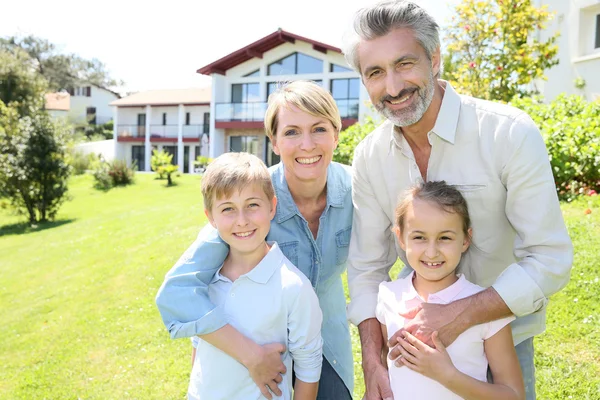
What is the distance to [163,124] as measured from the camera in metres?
42.2

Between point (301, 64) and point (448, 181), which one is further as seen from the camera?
point (301, 64)

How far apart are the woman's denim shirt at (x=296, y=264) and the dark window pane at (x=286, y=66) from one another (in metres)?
27.8

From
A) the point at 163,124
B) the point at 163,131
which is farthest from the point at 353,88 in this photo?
the point at 163,124

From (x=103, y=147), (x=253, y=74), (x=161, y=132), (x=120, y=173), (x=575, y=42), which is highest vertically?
(x=253, y=74)

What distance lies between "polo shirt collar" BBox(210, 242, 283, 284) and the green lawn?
2519 mm

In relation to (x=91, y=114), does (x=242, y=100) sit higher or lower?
lower

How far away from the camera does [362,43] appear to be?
2604 mm

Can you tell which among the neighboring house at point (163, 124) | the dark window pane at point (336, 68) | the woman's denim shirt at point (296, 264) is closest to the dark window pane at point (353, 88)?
the dark window pane at point (336, 68)

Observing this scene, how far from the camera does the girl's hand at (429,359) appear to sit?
7.27 feet

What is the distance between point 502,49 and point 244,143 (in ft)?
74.3

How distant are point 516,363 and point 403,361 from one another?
18.9 inches

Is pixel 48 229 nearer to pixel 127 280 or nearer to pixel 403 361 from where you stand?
pixel 127 280

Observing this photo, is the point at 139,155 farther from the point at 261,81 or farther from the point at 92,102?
the point at 92,102

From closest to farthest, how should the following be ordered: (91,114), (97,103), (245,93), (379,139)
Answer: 1. (379,139)
2. (245,93)
3. (91,114)
4. (97,103)
